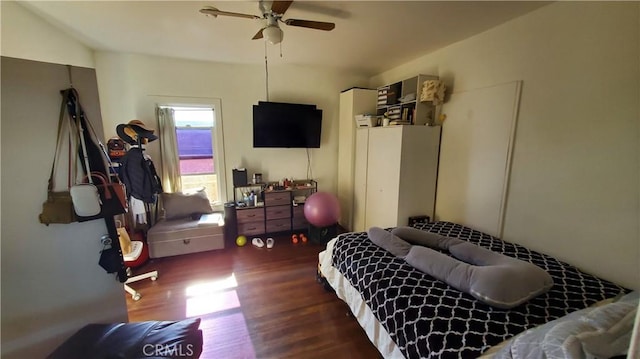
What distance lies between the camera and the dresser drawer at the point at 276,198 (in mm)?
3637

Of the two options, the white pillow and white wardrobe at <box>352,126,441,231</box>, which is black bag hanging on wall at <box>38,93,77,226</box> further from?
white wardrobe at <box>352,126,441,231</box>

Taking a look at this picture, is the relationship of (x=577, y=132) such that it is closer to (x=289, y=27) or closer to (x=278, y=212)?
(x=289, y=27)

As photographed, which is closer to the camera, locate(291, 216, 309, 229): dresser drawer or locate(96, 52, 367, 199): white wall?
locate(96, 52, 367, 199): white wall

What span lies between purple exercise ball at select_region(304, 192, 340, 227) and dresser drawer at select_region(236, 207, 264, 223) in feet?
2.31

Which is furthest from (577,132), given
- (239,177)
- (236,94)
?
(236,94)

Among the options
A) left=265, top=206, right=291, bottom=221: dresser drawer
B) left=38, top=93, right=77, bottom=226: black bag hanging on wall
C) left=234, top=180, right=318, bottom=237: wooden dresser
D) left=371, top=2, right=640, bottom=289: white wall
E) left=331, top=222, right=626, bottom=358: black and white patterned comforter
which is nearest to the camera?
left=331, top=222, right=626, bottom=358: black and white patterned comforter

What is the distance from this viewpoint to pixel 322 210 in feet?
11.1

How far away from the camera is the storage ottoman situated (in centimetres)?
304

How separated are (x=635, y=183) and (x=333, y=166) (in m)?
3.26

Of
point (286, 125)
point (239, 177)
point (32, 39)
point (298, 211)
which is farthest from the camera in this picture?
point (298, 211)

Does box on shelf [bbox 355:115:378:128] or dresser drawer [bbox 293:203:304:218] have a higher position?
box on shelf [bbox 355:115:378:128]

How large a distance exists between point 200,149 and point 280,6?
2586 mm

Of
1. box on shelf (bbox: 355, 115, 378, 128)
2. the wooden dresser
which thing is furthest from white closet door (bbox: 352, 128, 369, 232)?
the wooden dresser

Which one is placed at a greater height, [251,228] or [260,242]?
[251,228]
